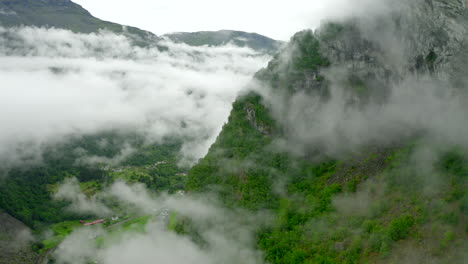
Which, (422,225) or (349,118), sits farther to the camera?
(349,118)

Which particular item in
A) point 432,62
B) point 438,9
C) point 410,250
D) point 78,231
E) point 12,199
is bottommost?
point 78,231

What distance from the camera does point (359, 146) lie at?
270ft

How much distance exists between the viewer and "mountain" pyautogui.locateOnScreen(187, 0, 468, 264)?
54.2 meters

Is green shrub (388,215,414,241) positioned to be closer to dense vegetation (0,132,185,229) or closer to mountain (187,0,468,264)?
mountain (187,0,468,264)

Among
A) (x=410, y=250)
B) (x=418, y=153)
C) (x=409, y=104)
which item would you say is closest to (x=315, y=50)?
(x=409, y=104)

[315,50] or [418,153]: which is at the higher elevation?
[315,50]

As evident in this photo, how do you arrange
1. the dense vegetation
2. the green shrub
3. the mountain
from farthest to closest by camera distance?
the dense vegetation < the mountain < the green shrub

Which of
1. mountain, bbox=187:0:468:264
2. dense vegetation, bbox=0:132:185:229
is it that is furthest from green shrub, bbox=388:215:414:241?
dense vegetation, bbox=0:132:185:229

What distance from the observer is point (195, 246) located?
8394cm

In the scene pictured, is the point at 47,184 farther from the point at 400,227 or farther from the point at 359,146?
the point at 400,227

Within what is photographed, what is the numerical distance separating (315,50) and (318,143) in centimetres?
3287

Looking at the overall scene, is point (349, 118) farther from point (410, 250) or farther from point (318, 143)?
point (410, 250)

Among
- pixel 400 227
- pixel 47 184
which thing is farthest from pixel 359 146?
pixel 47 184

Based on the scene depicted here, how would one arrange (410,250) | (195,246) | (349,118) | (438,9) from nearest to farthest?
(410,250) → (438,9) → (195,246) → (349,118)
